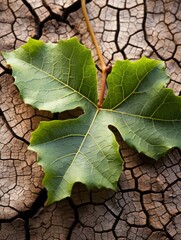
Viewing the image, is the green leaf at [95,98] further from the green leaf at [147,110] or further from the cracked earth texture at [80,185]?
the cracked earth texture at [80,185]

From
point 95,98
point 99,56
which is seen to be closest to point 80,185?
point 95,98

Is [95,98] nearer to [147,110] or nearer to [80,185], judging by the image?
[147,110]

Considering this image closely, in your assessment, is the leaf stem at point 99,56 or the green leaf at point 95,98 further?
the leaf stem at point 99,56

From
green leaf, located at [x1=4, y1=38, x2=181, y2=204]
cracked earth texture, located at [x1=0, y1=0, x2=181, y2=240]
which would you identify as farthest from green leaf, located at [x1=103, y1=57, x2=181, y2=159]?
cracked earth texture, located at [x1=0, y1=0, x2=181, y2=240]

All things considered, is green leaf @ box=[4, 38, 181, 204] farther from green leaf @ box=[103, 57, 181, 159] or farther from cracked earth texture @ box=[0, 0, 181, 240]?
cracked earth texture @ box=[0, 0, 181, 240]

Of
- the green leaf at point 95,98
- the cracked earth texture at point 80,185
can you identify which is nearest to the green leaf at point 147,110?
the green leaf at point 95,98

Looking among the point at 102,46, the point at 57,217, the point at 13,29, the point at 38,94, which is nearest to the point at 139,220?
the point at 57,217

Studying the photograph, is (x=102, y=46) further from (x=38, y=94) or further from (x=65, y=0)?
(x=38, y=94)
